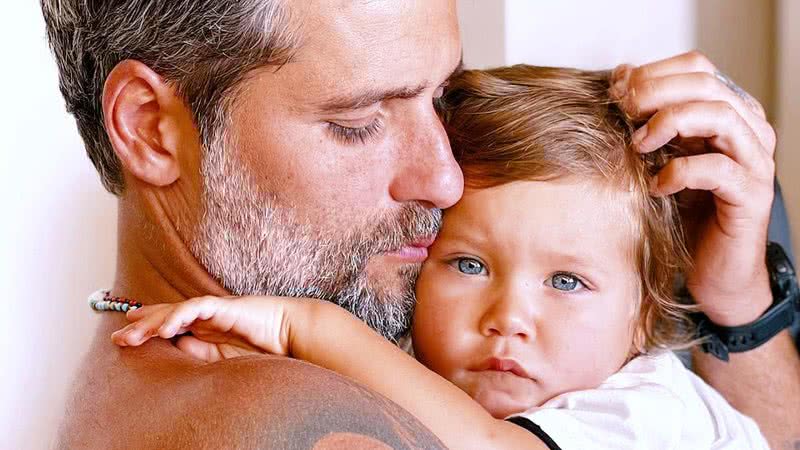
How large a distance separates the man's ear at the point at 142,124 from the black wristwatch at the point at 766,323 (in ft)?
3.08

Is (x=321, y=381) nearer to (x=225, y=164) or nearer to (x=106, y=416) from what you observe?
(x=106, y=416)

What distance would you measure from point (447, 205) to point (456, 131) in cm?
18

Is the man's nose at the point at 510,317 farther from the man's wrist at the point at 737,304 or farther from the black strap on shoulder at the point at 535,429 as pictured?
the man's wrist at the point at 737,304

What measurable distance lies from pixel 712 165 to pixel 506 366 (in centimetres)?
45

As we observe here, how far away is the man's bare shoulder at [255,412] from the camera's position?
1.24m

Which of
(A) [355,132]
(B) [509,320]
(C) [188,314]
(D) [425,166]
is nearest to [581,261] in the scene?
(B) [509,320]

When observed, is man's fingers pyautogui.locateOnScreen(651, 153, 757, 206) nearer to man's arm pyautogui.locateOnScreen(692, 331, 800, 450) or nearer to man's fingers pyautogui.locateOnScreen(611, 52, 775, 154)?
man's fingers pyautogui.locateOnScreen(611, 52, 775, 154)

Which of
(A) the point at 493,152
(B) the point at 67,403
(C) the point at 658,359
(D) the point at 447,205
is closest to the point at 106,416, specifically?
(B) the point at 67,403

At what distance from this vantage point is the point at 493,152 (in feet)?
5.70

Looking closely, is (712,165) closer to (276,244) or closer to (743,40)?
(276,244)

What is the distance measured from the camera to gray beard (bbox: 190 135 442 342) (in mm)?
1627

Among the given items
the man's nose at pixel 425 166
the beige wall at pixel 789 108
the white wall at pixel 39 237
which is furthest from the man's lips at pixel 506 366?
the beige wall at pixel 789 108

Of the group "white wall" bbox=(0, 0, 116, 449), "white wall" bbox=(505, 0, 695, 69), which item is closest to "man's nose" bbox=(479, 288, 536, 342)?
"white wall" bbox=(505, 0, 695, 69)

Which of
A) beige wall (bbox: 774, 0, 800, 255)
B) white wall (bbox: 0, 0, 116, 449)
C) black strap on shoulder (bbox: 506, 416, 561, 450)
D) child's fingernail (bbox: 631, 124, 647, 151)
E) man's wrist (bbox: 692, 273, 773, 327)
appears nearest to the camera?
black strap on shoulder (bbox: 506, 416, 561, 450)
